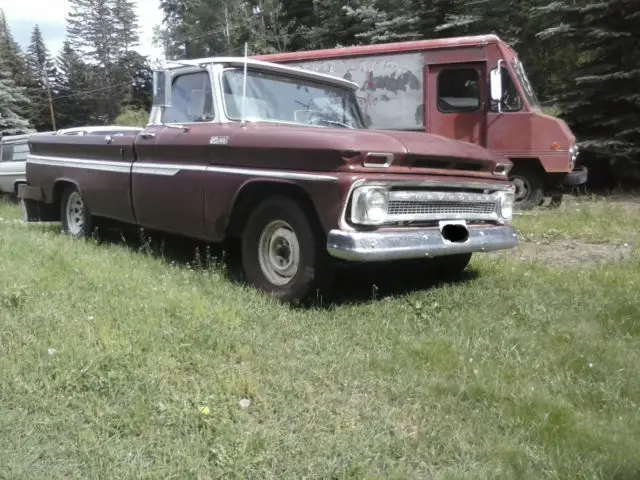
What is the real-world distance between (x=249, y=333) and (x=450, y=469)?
5.58 feet

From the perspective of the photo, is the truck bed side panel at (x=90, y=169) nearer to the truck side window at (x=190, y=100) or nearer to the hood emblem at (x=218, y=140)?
the truck side window at (x=190, y=100)

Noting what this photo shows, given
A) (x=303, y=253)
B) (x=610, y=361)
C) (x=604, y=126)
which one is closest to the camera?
(x=610, y=361)

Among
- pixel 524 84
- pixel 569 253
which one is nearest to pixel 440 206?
pixel 569 253

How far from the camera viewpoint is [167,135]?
580cm

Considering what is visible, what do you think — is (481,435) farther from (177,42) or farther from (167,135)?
(177,42)

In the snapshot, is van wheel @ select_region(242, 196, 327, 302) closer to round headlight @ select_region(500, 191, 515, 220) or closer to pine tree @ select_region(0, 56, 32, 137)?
round headlight @ select_region(500, 191, 515, 220)

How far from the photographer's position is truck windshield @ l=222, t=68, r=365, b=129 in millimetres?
5496

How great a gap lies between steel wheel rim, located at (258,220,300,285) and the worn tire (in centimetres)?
683

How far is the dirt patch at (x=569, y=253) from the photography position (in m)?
6.19

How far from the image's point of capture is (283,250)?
488 cm

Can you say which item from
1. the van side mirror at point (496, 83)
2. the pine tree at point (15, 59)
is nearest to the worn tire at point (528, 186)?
the van side mirror at point (496, 83)

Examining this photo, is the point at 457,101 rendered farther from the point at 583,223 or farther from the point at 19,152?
the point at 19,152

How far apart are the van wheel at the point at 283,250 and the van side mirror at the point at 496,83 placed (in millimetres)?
6333

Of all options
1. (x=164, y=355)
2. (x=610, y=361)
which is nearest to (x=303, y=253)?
(x=164, y=355)
